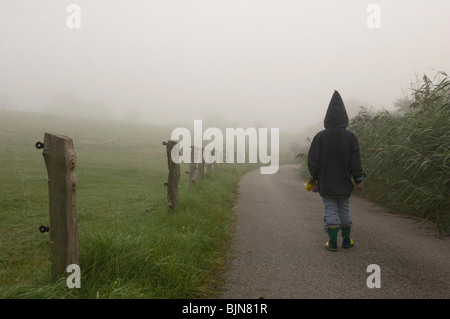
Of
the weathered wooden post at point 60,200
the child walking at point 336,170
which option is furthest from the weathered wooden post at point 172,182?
the weathered wooden post at point 60,200

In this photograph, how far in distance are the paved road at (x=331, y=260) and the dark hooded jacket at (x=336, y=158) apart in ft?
3.03

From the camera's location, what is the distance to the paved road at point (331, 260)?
328 centimetres

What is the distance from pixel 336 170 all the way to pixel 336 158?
18cm

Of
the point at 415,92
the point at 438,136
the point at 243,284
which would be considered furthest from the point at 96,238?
the point at 415,92

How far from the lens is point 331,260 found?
4195mm

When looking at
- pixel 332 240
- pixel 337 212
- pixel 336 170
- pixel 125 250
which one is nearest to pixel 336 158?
pixel 336 170

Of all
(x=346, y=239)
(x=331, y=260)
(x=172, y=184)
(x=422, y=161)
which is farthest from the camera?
(x=422, y=161)

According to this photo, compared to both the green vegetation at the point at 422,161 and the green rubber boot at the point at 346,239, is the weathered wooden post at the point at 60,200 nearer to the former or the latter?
the green rubber boot at the point at 346,239

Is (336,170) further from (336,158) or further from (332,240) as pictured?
(332,240)

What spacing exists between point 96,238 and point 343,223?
3.34 metres

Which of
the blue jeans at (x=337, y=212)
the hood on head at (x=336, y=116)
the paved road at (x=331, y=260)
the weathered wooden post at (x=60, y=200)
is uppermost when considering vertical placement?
the hood on head at (x=336, y=116)

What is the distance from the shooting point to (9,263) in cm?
439

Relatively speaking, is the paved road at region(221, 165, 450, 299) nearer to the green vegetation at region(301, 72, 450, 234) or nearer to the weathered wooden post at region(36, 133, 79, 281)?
the green vegetation at region(301, 72, 450, 234)
